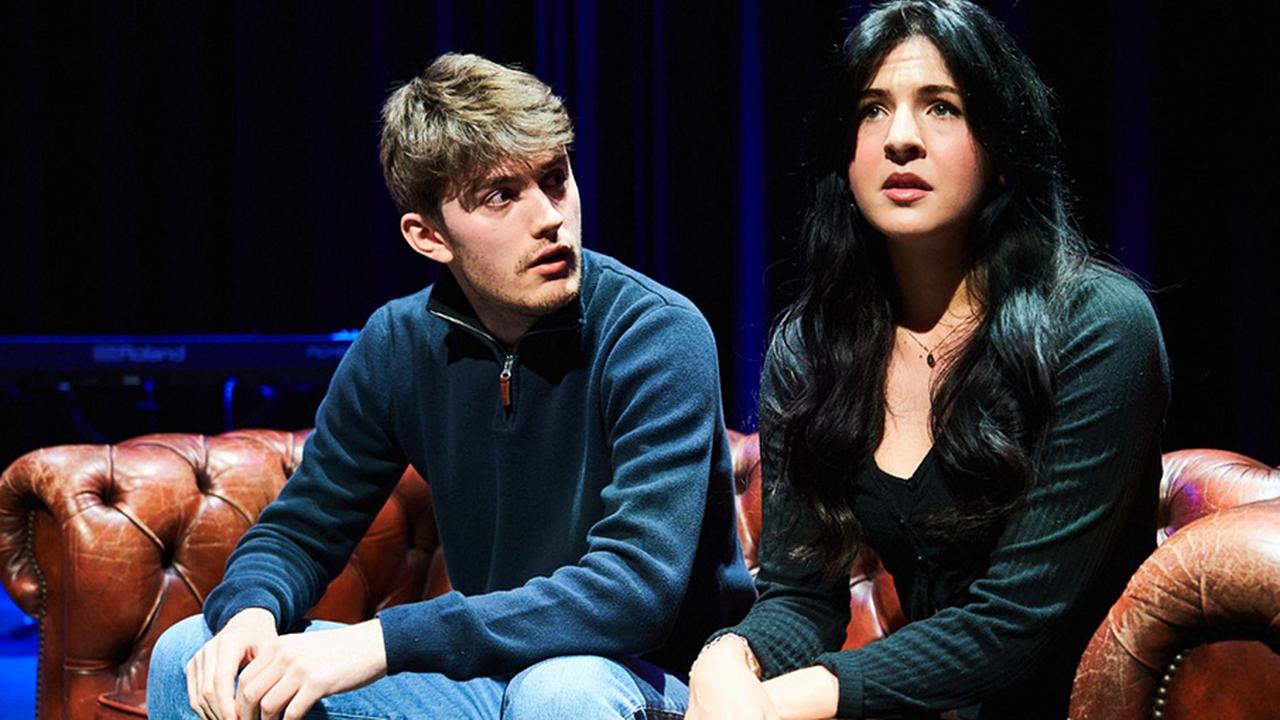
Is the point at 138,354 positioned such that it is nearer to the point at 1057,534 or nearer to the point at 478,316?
the point at 478,316

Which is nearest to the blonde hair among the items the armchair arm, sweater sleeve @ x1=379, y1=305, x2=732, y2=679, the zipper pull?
the zipper pull

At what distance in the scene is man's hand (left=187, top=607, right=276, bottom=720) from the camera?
1.55 meters

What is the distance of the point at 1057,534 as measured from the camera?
133 centimetres

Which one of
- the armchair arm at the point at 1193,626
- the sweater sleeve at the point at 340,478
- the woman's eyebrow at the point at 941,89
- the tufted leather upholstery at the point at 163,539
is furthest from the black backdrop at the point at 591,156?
the armchair arm at the point at 1193,626

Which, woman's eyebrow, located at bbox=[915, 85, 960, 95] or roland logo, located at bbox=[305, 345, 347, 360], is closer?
woman's eyebrow, located at bbox=[915, 85, 960, 95]

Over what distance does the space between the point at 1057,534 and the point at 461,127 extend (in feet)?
2.93

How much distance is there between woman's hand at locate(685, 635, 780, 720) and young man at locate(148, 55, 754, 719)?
0.11m

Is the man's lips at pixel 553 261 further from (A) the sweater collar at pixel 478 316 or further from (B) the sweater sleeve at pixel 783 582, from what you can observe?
(B) the sweater sleeve at pixel 783 582

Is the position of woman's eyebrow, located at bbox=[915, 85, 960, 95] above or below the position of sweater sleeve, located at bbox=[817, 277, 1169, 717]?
above

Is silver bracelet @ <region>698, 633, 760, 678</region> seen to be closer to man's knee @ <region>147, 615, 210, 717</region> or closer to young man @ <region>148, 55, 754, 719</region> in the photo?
young man @ <region>148, 55, 754, 719</region>

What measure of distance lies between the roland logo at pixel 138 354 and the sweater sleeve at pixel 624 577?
9.71 feet

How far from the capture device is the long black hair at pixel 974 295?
1.39 m

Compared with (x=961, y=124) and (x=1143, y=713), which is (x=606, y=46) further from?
(x=1143, y=713)

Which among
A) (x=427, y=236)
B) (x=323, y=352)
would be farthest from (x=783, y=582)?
(x=323, y=352)
